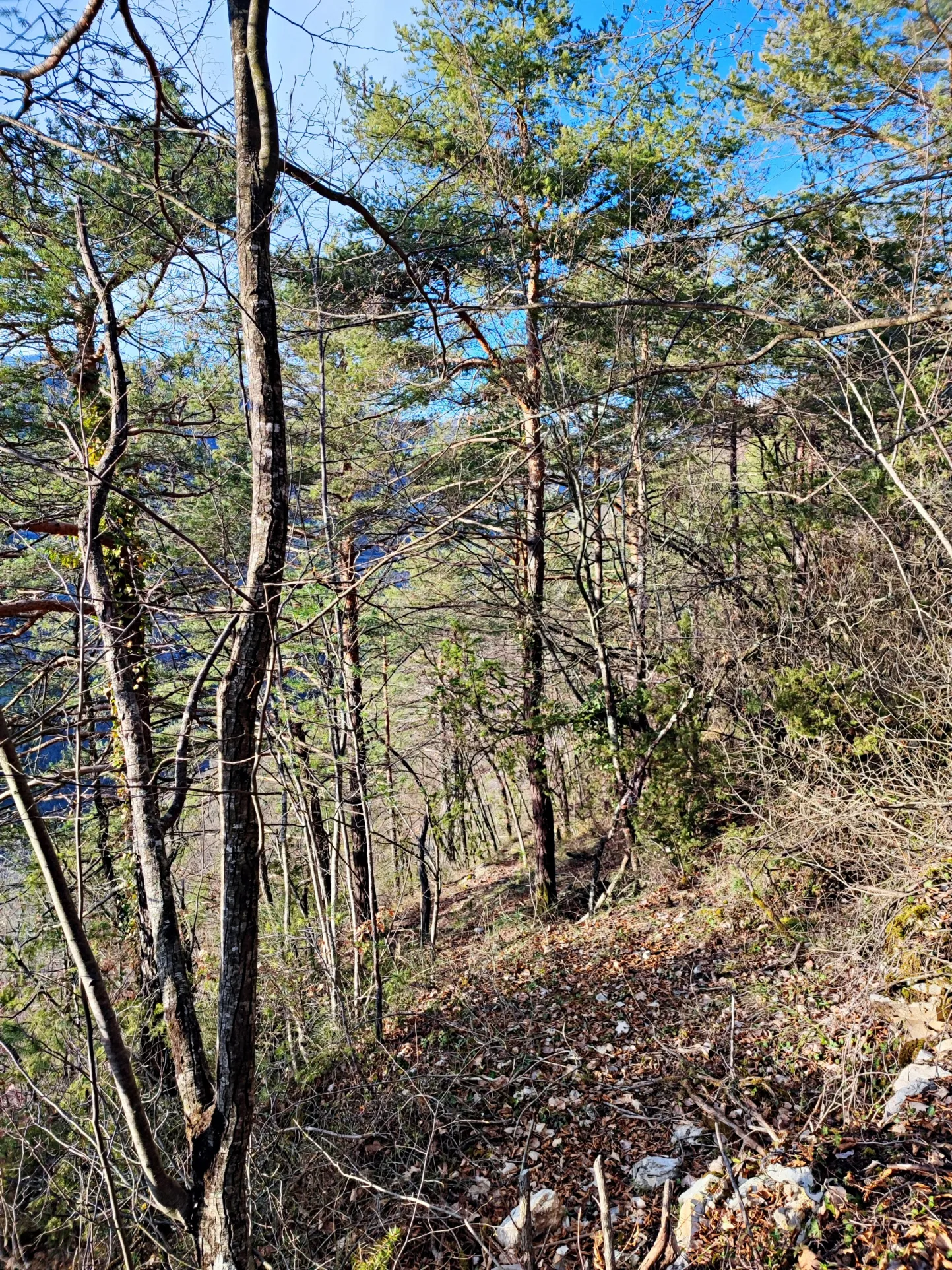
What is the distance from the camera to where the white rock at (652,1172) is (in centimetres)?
328

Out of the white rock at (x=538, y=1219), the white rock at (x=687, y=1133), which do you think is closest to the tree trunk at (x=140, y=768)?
the white rock at (x=538, y=1219)

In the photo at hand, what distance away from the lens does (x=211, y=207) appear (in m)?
5.06

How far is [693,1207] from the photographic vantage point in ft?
9.35

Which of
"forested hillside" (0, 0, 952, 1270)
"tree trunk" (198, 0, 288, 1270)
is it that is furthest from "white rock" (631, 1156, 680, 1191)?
"tree trunk" (198, 0, 288, 1270)

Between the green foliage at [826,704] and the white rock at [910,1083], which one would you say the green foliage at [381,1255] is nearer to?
the white rock at [910,1083]

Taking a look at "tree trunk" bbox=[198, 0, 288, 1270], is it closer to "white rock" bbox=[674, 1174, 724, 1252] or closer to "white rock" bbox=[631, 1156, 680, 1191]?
"white rock" bbox=[674, 1174, 724, 1252]

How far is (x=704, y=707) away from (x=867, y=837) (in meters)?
2.41

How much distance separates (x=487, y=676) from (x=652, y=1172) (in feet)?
16.9

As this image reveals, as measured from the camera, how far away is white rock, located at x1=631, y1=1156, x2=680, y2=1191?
129 inches

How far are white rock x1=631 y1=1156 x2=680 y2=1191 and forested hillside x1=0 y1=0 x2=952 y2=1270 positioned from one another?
27 mm

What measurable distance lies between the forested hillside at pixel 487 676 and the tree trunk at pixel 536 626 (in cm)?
8

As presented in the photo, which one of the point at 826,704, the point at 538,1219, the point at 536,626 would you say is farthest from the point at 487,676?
the point at 538,1219

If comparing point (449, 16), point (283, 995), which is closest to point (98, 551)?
point (283, 995)

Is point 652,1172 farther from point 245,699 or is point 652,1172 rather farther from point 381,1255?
point 245,699
